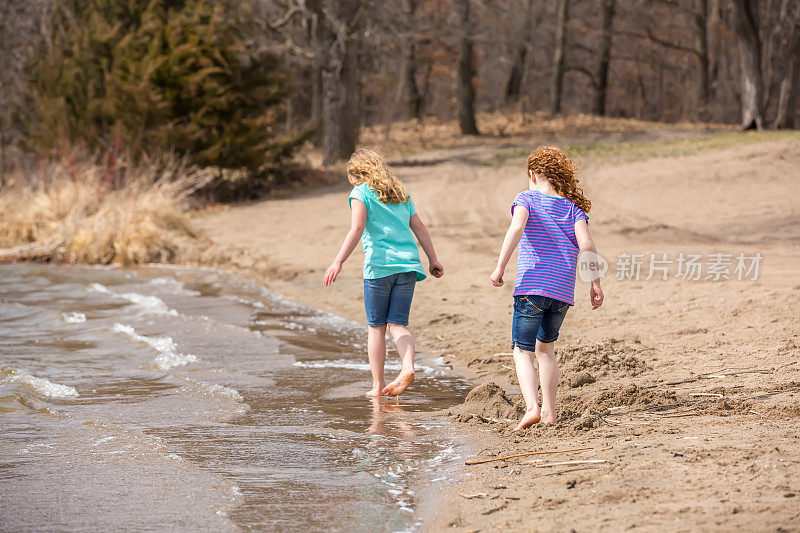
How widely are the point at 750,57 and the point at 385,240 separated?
2469 cm

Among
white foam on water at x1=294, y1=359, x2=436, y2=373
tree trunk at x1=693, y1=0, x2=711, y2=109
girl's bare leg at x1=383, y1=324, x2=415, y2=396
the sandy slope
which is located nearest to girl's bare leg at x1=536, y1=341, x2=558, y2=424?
the sandy slope

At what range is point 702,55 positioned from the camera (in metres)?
36.2

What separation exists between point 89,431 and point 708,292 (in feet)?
19.2

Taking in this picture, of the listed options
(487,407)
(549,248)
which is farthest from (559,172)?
(487,407)

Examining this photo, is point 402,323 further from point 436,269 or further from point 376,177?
point 376,177

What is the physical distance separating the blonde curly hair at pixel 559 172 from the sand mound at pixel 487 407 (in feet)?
4.51

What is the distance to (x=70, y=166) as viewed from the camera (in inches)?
A: 634

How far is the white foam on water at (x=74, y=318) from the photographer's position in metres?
10.0

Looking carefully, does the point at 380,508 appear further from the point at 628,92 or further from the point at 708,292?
the point at 628,92

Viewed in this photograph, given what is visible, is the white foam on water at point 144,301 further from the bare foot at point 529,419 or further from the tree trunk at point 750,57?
the tree trunk at point 750,57

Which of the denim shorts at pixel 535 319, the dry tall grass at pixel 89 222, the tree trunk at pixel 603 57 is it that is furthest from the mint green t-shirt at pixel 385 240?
the tree trunk at pixel 603 57

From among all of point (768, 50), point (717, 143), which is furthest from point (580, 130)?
point (768, 50)

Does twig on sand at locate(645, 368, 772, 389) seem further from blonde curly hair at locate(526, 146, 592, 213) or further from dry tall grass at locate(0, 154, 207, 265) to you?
dry tall grass at locate(0, 154, 207, 265)

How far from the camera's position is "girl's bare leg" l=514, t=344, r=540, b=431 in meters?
5.16
